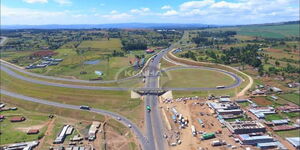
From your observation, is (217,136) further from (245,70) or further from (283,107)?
(245,70)

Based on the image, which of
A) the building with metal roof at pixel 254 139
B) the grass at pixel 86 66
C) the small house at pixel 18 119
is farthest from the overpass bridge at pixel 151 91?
Result: the small house at pixel 18 119

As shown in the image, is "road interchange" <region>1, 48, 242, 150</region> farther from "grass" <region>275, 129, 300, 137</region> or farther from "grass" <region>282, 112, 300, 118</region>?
"grass" <region>275, 129, 300, 137</region>

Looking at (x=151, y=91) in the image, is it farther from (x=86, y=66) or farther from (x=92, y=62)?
(x=92, y=62)

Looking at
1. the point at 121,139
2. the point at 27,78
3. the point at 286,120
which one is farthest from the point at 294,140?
the point at 27,78

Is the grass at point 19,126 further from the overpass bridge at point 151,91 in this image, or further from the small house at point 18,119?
the overpass bridge at point 151,91

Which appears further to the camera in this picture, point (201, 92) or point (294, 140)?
point (201, 92)
